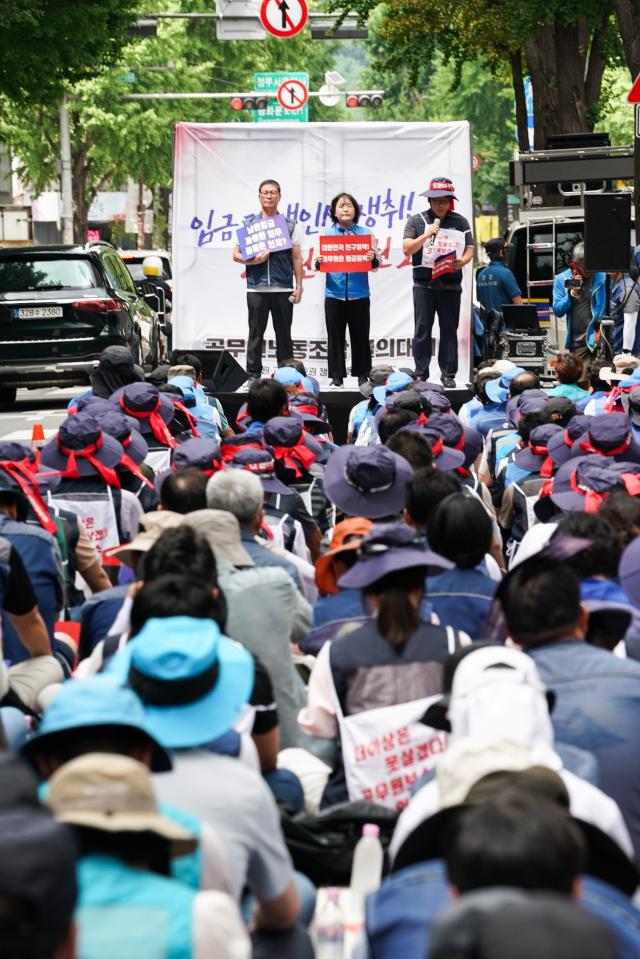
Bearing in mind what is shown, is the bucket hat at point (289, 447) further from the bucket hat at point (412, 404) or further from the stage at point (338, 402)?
the stage at point (338, 402)

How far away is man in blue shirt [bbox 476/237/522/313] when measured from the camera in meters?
20.7

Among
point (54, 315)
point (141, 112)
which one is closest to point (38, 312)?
point (54, 315)

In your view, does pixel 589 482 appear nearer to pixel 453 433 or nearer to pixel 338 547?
pixel 338 547

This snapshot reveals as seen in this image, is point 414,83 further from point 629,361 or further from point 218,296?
point 629,361

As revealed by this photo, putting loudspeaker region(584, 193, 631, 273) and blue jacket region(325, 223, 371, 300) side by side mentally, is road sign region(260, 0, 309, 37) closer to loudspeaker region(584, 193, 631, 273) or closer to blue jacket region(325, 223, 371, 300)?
loudspeaker region(584, 193, 631, 273)

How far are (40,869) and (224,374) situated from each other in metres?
14.1

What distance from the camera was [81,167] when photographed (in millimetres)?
47469

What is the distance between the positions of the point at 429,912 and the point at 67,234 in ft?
125

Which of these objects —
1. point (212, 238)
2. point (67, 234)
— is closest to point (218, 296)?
point (212, 238)

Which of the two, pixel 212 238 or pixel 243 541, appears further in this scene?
pixel 212 238

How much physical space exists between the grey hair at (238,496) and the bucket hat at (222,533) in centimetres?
37

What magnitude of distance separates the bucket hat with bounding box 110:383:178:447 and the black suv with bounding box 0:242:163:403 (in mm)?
9079

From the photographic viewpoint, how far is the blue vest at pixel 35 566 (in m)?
6.66

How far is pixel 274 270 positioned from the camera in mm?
16234
